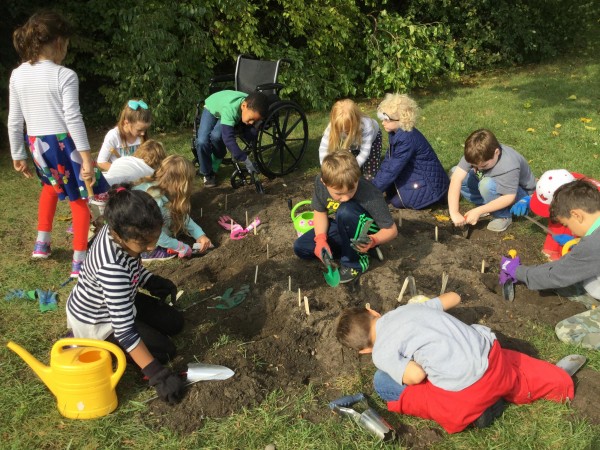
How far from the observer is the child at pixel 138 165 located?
461 centimetres

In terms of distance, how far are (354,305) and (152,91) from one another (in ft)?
19.2

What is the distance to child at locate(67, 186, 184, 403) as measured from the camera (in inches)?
109

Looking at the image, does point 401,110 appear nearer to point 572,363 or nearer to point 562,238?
point 562,238

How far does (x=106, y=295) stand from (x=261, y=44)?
6.75 meters

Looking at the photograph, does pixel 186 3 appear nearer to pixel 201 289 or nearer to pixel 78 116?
pixel 78 116

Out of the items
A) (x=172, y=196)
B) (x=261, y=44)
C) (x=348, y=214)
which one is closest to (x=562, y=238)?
(x=348, y=214)

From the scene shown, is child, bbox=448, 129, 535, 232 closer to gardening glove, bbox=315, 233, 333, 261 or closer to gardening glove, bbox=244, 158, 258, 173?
gardening glove, bbox=315, 233, 333, 261

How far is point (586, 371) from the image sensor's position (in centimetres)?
310

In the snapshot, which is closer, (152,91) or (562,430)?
(562,430)

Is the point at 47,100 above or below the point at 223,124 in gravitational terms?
above

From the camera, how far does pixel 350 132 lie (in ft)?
17.3

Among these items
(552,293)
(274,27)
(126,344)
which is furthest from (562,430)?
(274,27)

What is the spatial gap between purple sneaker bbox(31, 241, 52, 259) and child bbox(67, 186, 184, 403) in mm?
1691

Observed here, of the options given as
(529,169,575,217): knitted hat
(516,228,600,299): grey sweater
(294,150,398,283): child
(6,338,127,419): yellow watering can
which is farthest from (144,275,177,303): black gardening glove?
(529,169,575,217): knitted hat
